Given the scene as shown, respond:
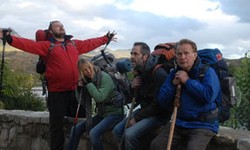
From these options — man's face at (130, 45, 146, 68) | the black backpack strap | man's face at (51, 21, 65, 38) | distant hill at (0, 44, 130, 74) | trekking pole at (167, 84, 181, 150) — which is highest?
man's face at (51, 21, 65, 38)

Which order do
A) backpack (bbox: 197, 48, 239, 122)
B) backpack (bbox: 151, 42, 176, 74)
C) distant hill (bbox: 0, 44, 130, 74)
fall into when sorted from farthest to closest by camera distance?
distant hill (bbox: 0, 44, 130, 74) < backpack (bbox: 151, 42, 176, 74) < backpack (bbox: 197, 48, 239, 122)

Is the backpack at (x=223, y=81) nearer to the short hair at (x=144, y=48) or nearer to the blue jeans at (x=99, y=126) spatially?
the short hair at (x=144, y=48)

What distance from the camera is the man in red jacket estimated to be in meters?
5.43

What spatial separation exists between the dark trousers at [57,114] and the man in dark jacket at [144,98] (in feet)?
3.65

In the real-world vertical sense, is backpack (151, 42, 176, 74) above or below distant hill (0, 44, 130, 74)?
above

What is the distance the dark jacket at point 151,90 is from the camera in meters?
4.41

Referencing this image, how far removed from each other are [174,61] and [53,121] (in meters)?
1.89

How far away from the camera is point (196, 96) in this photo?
3908 millimetres

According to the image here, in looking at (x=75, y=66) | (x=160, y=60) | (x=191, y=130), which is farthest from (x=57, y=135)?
(x=191, y=130)

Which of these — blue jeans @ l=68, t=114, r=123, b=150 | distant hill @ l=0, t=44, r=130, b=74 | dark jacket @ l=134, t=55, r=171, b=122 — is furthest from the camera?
distant hill @ l=0, t=44, r=130, b=74

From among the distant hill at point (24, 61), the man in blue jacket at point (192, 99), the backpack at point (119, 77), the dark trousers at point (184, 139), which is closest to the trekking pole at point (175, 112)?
the man in blue jacket at point (192, 99)

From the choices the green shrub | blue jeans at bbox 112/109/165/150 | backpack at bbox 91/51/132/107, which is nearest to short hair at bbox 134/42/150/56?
backpack at bbox 91/51/132/107

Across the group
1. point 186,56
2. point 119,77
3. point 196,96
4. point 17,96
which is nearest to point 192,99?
point 196,96

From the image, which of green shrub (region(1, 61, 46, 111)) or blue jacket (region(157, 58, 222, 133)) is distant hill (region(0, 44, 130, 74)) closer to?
green shrub (region(1, 61, 46, 111))
